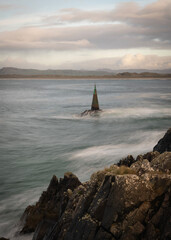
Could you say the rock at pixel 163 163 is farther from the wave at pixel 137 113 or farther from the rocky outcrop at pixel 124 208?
the wave at pixel 137 113

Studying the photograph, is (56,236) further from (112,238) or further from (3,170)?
(3,170)

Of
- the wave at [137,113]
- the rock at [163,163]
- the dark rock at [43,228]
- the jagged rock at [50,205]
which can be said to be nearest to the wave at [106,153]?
the jagged rock at [50,205]

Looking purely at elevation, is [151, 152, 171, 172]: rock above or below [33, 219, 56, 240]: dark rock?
above

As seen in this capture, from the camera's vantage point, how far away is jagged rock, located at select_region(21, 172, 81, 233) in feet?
40.8

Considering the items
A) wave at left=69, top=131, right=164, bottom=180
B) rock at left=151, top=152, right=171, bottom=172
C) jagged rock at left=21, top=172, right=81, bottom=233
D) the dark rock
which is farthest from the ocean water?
rock at left=151, top=152, right=171, bottom=172

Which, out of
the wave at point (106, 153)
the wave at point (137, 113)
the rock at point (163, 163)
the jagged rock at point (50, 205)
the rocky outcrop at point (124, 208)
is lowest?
the wave at point (106, 153)

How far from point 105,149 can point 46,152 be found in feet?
20.9

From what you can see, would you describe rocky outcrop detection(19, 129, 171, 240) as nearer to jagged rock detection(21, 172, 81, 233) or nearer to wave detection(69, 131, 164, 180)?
jagged rock detection(21, 172, 81, 233)

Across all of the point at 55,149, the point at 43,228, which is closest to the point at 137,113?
the point at 55,149

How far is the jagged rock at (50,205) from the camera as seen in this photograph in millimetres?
12445

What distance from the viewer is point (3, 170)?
23.7 meters

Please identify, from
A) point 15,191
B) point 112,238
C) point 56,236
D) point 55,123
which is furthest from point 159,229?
point 55,123

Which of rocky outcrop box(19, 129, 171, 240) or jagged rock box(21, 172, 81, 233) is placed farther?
jagged rock box(21, 172, 81, 233)

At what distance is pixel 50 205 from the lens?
43.4ft
